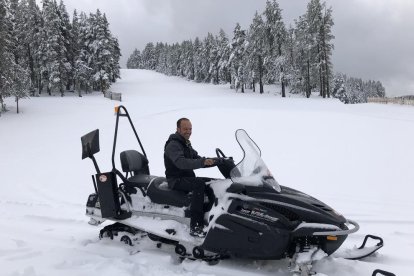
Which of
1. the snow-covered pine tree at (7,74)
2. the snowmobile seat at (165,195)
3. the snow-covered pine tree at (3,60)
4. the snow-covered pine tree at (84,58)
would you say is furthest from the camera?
the snow-covered pine tree at (84,58)

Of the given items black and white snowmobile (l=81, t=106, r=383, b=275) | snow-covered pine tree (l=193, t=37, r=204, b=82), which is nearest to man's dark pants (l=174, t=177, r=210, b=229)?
black and white snowmobile (l=81, t=106, r=383, b=275)

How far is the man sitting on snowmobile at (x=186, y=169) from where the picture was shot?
5.16 metres

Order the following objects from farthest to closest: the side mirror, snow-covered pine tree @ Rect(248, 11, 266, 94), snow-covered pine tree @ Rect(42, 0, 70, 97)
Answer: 1. snow-covered pine tree @ Rect(248, 11, 266, 94)
2. snow-covered pine tree @ Rect(42, 0, 70, 97)
3. the side mirror

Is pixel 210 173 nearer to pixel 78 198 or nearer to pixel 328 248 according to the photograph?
pixel 78 198

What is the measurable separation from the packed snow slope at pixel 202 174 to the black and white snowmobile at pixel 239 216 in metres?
0.29

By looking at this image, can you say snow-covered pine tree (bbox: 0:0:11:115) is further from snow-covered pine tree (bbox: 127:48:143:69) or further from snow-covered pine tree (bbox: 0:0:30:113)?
snow-covered pine tree (bbox: 127:48:143:69)

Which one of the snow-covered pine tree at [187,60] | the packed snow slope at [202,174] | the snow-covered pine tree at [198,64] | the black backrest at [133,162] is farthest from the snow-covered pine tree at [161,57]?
the black backrest at [133,162]

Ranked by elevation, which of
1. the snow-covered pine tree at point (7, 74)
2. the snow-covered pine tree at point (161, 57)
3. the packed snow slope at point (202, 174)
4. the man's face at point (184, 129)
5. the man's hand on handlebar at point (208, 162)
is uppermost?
the snow-covered pine tree at point (161, 57)

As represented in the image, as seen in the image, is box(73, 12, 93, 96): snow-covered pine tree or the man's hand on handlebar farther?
box(73, 12, 93, 96): snow-covered pine tree

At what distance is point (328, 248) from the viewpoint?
457cm

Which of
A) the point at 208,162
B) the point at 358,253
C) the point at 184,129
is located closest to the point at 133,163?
the point at 184,129

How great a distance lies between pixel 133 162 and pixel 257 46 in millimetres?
46406

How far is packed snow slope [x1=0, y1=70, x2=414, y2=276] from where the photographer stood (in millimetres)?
5117

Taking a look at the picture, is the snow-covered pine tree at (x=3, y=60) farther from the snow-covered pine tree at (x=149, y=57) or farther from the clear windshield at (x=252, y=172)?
the snow-covered pine tree at (x=149, y=57)
